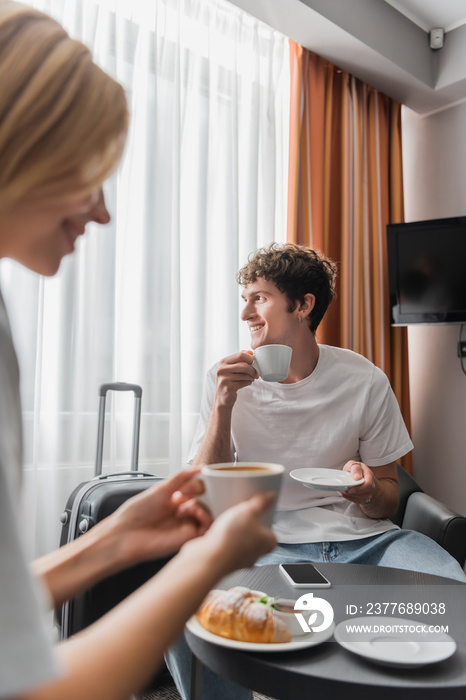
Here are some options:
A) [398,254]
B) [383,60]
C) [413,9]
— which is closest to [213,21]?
[383,60]

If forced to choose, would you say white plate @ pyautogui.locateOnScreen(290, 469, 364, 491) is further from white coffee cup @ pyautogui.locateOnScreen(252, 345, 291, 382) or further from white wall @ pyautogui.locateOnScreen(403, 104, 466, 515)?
white wall @ pyautogui.locateOnScreen(403, 104, 466, 515)

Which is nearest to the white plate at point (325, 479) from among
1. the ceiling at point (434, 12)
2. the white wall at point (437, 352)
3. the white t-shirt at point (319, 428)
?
the white t-shirt at point (319, 428)

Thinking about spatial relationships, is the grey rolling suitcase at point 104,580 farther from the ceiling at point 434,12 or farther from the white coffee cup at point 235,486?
the ceiling at point 434,12

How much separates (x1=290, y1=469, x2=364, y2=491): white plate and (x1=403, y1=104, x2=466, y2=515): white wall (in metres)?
1.98

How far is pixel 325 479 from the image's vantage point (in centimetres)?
130

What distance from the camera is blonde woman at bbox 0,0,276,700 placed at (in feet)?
1.28

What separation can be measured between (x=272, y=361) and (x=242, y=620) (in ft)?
2.47

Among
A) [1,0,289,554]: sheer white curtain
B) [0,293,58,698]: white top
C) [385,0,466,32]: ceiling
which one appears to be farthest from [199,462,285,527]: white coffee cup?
[385,0,466,32]: ceiling

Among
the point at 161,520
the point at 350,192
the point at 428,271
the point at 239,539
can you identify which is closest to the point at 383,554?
the point at 161,520

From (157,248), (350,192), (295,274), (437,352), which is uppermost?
(350,192)

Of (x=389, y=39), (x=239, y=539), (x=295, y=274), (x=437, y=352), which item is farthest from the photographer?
(x=437, y=352)

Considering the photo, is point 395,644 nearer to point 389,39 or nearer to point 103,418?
point 103,418

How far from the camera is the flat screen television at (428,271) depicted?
2.82 meters

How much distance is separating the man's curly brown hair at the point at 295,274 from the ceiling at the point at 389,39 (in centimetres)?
127
